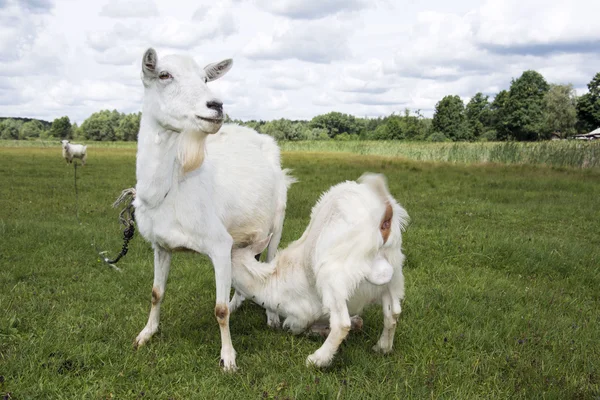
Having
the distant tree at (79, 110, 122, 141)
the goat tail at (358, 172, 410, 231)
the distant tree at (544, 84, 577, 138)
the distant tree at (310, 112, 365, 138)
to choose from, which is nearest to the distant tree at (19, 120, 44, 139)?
the distant tree at (79, 110, 122, 141)

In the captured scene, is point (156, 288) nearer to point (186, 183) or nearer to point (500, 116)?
point (186, 183)

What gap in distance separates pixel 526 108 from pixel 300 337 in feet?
241

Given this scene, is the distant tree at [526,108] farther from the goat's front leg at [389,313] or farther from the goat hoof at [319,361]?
the goat hoof at [319,361]

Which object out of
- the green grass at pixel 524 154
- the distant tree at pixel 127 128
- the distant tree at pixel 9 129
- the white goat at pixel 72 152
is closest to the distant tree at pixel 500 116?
the green grass at pixel 524 154

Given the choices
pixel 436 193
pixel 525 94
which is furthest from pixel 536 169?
pixel 525 94

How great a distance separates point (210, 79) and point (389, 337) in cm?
253

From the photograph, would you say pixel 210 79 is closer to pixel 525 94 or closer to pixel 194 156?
pixel 194 156

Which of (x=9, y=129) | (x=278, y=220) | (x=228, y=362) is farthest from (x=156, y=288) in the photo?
(x=9, y=129)

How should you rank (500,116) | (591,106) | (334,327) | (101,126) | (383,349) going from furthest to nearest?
Result: (101,126) < (500,116) < (591,106) < (383,349) < (334,327)

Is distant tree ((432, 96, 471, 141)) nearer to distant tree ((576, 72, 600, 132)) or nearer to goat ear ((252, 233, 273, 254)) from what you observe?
distant tree ((576, 72, 600, 132))

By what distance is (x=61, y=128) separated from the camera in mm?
91688

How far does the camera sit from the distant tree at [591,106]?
196 ft

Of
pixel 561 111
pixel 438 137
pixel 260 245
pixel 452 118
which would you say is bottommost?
pixel 438 137

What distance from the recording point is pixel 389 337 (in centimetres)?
385
